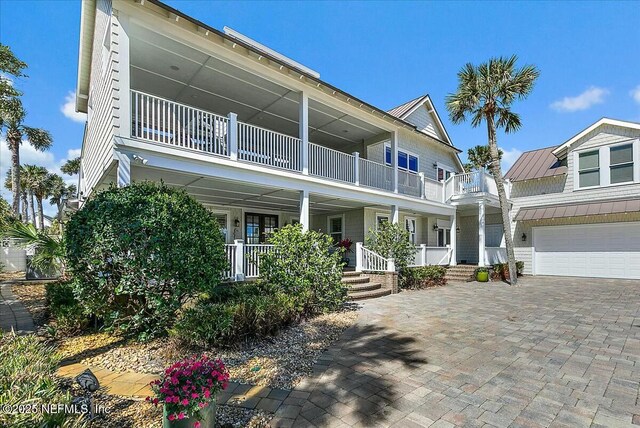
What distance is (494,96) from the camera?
1311cm

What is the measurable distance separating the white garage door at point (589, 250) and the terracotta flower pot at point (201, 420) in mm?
19409

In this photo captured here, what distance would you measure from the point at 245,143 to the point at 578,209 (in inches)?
660

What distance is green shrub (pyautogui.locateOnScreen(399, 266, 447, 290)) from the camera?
12148mm

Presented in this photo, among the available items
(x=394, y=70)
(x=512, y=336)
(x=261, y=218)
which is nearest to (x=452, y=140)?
(x=394, y=70)

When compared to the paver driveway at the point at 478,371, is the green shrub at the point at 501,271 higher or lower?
lower

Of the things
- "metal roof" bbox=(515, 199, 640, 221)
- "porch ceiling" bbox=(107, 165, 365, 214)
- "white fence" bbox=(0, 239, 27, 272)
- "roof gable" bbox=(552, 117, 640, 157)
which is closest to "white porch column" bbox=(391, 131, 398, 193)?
"porch ceiling" bbox=(107, 165, 365, 214)

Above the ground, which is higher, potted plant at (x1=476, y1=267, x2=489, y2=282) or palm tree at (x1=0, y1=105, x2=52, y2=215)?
palm tree at (x1=0, y1=105, x2=52, y2=215)

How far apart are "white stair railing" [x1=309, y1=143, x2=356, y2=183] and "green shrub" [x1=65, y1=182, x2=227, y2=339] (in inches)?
227

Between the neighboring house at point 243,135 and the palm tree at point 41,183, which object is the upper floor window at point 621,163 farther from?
the palm tree at point 41,183

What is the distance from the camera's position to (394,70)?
15438 millimetres

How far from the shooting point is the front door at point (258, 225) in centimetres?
1405

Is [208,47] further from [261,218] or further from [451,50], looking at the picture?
[451,50]

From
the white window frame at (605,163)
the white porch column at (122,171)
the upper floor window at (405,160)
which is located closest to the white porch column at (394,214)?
the upper floor window at (405,160)

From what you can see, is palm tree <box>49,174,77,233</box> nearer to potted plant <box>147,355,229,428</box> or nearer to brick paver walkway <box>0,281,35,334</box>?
brick paver walkway <box>0,281,35,334</box>
